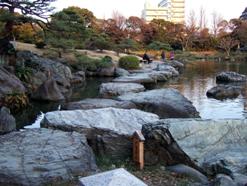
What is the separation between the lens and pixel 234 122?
6.50m

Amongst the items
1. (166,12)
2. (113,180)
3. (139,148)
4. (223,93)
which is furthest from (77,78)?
(166,12)

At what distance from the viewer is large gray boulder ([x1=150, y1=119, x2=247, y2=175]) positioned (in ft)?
18.9

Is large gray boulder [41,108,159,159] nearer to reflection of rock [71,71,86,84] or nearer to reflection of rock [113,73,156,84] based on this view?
reflection of rock [113,73,156,84]

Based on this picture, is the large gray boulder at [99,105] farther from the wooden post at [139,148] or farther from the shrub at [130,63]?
the shrub at [130,63]

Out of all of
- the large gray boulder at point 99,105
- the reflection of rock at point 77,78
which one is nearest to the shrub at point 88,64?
the reflection of rock at point 77,78

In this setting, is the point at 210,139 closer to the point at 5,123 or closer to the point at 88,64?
the point at 5,123

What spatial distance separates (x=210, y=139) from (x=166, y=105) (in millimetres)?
3952

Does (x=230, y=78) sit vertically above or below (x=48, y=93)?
below

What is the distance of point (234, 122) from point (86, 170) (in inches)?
102

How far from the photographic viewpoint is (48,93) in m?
13.6

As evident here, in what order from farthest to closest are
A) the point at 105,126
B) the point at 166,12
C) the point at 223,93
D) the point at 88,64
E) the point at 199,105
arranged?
the point at 166,12 < the point at 88,64 < the point at 223,93 < the point at 199,105 < the point at 105,126

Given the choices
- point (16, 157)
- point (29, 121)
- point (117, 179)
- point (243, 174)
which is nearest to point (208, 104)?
point (29, 121)

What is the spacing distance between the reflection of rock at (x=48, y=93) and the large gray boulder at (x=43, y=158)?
7158 millimetres

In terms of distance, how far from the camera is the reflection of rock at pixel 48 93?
13391 millimetres
